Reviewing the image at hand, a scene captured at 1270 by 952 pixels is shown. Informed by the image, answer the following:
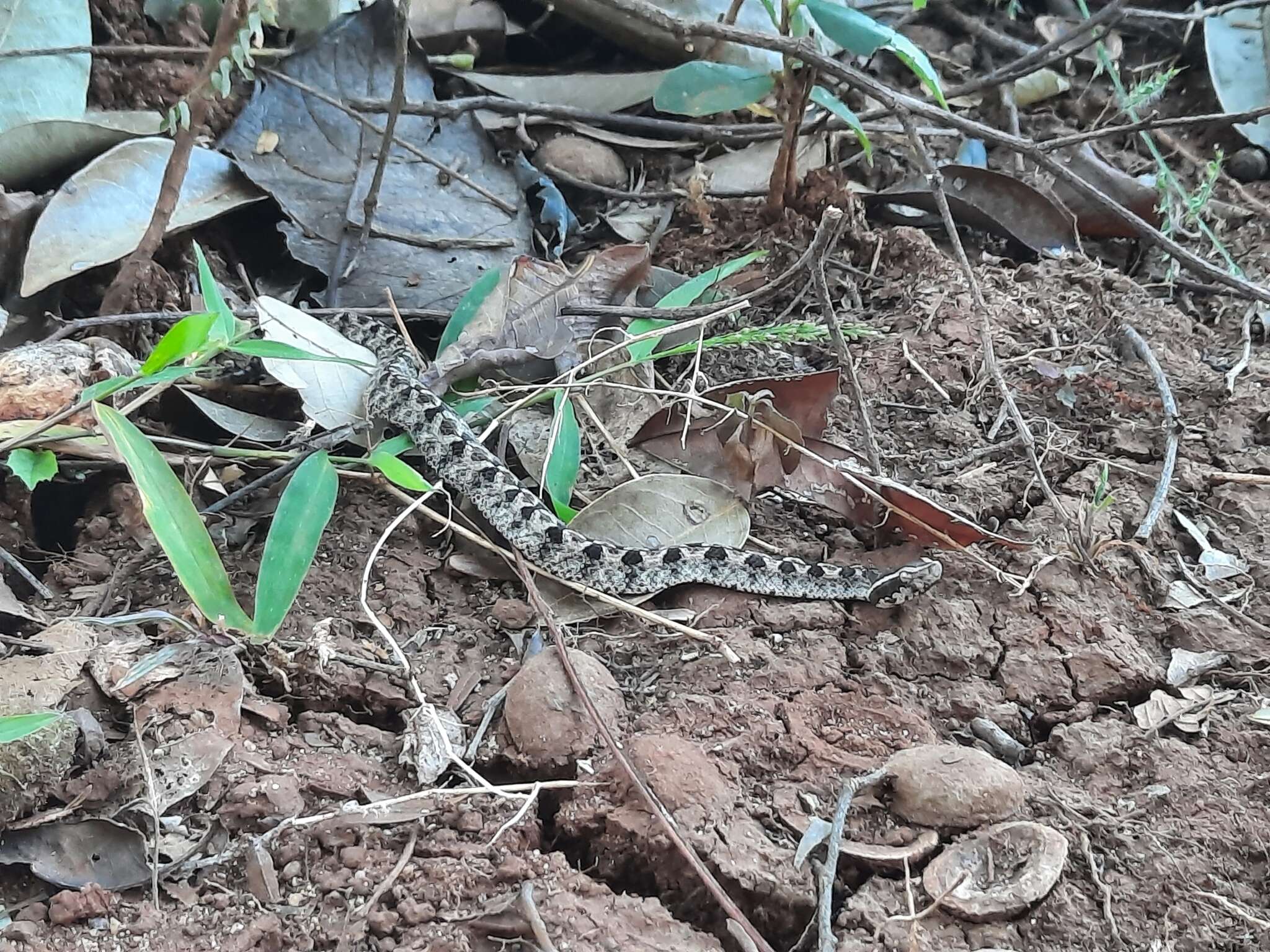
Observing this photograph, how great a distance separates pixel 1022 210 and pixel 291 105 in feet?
11.3

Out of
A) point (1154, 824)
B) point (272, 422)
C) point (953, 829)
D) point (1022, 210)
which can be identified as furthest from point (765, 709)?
point (1022, 210)

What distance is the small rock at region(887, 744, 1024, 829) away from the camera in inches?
97.0

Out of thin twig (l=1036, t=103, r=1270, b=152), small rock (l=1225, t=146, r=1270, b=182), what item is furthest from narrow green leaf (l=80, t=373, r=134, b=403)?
small rock (l=1225, t=146, r=1270, b=182)

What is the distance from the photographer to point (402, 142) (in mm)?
4398

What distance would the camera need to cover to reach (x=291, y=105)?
439cm

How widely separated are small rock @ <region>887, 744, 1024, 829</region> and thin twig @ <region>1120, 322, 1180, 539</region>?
1.43m

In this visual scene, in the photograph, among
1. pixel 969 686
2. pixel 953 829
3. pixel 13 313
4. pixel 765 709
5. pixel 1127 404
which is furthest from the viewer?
pixel 1127 404

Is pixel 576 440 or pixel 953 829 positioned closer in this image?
pixel 953 829

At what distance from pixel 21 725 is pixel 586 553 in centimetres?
175

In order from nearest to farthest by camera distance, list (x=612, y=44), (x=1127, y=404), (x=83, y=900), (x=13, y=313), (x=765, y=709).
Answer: (x=83, y=900) < (x=765, y=709) < (x=13, y=313) < (x=1127, y=404) < (x=612, y=44)

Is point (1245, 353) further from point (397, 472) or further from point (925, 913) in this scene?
point (397, 472)

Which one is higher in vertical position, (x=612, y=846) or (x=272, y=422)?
(x=272, y=422)

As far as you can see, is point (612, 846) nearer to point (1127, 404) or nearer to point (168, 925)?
point (168, 925)

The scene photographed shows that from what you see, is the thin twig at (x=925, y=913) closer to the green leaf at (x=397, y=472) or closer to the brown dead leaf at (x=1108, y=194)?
the green leaf at (x=397, y=472)
